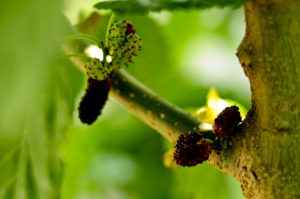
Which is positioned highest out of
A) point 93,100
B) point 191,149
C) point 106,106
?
point 106,106

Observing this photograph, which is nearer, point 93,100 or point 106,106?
point 93,100

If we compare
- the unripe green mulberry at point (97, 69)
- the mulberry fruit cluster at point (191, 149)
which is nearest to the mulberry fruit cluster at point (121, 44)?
the unripe green mulberry at point (97, 69)

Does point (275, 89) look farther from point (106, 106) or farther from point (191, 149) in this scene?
point (106, 106)

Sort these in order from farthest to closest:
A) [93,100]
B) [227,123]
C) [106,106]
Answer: [106,106], [93,100], [227,123]

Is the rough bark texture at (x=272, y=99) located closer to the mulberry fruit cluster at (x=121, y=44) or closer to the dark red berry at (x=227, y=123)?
the dark red berry at (x=227, y=123)

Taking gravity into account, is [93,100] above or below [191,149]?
above

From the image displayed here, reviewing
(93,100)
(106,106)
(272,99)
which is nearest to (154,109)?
(93,100)

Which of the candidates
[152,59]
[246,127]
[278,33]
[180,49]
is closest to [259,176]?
[246,127]
